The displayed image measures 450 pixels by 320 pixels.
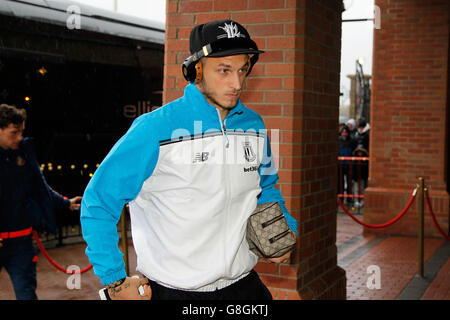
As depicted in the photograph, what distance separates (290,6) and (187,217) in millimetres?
2095

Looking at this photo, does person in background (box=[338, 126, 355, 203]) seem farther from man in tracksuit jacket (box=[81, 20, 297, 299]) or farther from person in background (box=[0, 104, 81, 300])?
man in tracksuit jacket (box=[81, 20, 297, 299])

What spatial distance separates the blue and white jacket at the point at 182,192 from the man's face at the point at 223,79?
56mm


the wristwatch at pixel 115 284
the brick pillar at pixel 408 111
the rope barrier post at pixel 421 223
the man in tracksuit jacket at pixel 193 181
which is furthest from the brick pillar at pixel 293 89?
the brick pillar at pixel 408 111

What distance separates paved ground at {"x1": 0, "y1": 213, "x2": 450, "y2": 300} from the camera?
610cm

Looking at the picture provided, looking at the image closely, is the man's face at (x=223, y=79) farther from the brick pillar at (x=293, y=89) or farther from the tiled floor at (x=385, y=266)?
the tiled floor at (x=385, y=266)

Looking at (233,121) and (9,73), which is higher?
(9,73)

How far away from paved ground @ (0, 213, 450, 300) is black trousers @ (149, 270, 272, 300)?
3.63 meters

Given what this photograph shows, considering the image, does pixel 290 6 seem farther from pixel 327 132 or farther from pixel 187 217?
pixel 187 217

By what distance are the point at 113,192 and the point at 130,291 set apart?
371 mm

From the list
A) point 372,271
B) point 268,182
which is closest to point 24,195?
point 268,182

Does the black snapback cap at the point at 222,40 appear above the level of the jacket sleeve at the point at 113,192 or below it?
above

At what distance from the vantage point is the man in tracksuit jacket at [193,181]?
7.06 feet
